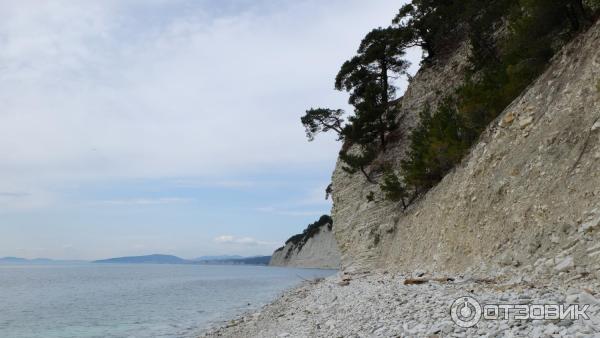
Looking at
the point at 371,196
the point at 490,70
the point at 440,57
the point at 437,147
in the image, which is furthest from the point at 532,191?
the point at 440,57

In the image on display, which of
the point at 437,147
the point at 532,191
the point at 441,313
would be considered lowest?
the point at 441,313

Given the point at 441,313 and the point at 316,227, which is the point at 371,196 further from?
the point at 316,227

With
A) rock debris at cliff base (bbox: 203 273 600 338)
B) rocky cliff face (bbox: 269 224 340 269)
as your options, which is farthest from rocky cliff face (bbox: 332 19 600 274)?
rocky cliff face (bbox: 269 224 340 269)

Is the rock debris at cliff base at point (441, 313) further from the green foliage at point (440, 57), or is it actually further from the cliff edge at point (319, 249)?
the cliff edge at point (319, 249)

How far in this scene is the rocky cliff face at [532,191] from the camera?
478 inches

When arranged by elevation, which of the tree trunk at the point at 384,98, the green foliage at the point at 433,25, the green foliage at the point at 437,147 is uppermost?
the green foliage at the point at 433,25

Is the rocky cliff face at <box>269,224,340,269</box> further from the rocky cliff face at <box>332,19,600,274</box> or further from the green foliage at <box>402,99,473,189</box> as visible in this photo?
the rocky cliff face at <box>332,19,600,274</box>

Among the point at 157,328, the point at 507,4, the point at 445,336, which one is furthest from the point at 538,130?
the point at 157,328

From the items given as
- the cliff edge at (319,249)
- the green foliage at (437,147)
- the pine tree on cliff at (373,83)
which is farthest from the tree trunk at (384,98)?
the cliff edge at (319,249)

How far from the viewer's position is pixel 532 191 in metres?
14.6

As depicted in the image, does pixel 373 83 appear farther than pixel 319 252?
No

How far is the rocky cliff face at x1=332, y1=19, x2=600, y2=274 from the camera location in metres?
12.1

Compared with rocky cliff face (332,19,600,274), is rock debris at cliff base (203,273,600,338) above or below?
below

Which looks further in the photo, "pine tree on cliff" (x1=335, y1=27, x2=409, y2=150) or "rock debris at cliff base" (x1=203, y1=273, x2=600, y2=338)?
"pine tree on cliff" (x1=335, y1=27, x2=409, y2=150)
